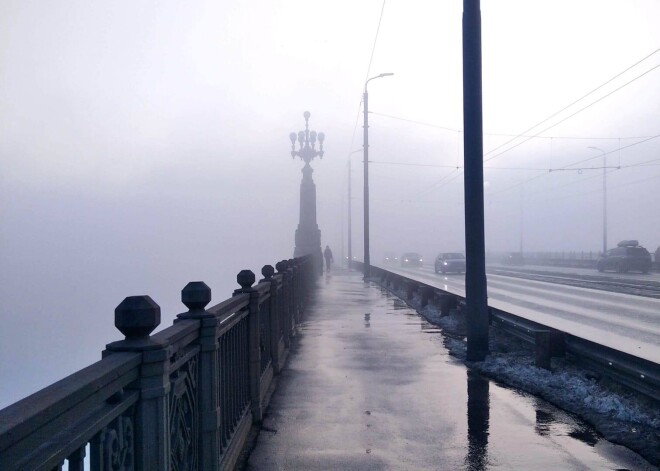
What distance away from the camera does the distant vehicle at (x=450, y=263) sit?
4719 centimetres

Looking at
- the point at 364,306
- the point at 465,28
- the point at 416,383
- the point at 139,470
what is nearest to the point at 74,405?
the point at 139,470

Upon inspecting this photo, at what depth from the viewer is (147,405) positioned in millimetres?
2979

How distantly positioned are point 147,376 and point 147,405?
0.14 m

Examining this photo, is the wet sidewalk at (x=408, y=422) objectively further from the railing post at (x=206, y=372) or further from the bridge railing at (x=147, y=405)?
the railing post at (x=206, y=372)

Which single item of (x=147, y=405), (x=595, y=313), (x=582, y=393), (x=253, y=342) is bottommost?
(x=595, y=313)

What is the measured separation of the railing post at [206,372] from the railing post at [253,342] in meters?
2.31

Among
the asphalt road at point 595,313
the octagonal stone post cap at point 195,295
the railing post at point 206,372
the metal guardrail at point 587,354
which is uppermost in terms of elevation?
the octagonal stone post cap at point 195,295

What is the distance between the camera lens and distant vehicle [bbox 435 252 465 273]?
155 ft

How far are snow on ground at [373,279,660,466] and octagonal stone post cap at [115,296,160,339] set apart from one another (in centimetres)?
459

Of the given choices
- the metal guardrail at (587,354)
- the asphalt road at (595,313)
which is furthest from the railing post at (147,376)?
the asphalt road at (595,313)

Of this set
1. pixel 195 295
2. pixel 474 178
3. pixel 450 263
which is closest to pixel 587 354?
pixel 474 178

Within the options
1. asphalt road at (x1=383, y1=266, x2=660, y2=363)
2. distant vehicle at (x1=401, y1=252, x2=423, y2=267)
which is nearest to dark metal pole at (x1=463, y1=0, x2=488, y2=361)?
asphalt road at (x1=383, y1=266, x2=660, y2=363)

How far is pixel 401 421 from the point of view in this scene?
22.6 feet

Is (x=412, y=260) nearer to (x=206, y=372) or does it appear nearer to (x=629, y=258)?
(x=629, y=258)
